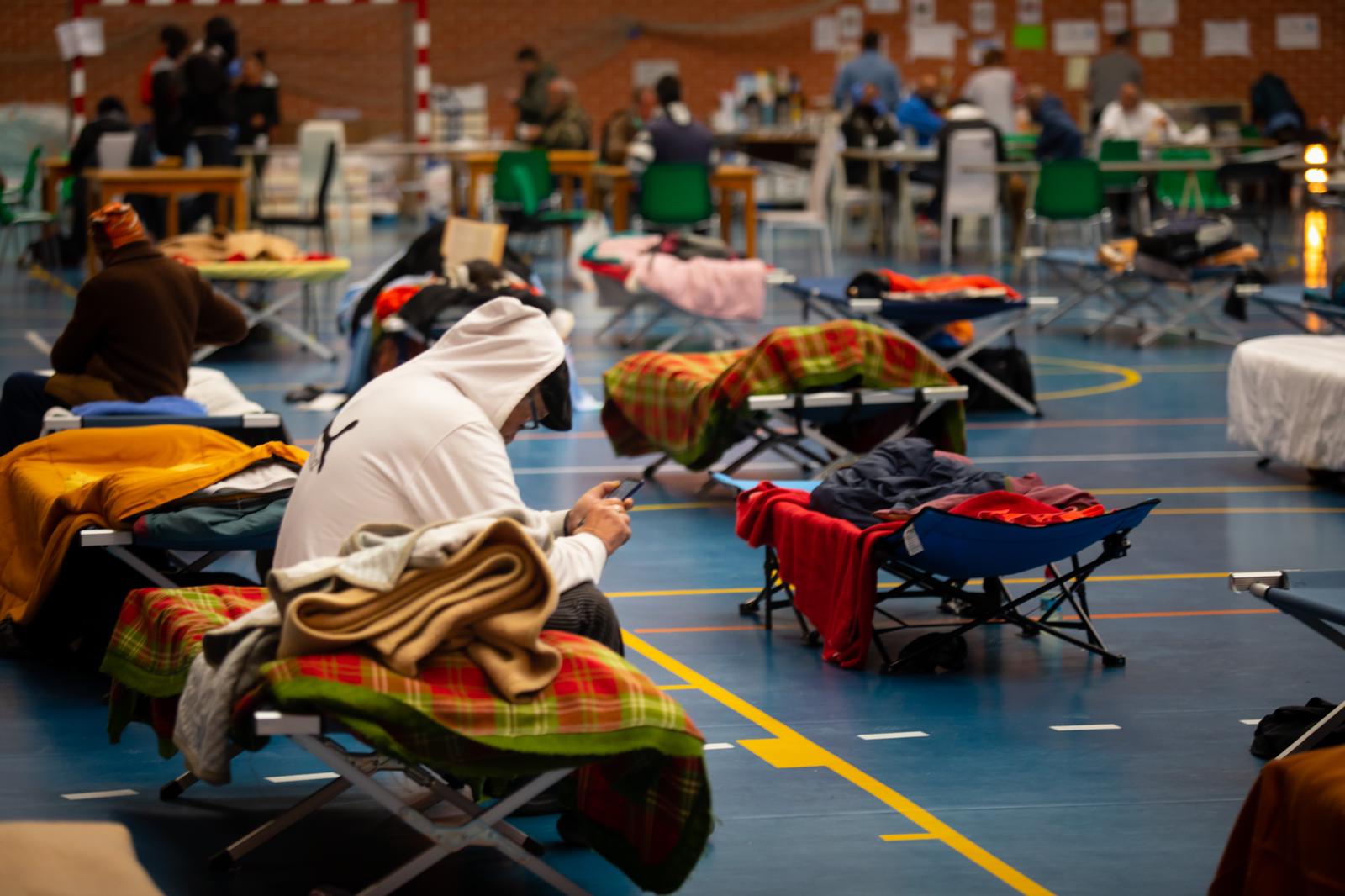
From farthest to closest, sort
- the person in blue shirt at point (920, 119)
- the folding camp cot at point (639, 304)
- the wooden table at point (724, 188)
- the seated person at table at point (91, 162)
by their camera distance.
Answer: the person in blue shirt at point (920, 119) < the seated person at table at point (91, 162) < the wooden table at point (724, 188) < the folding camp cot at point (639, 304)

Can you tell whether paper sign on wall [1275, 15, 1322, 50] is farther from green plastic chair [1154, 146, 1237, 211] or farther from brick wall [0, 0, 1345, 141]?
green plastic chair [1154, 146, 1237, 211]

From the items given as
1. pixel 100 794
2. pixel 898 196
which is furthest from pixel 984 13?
pixel 100 794

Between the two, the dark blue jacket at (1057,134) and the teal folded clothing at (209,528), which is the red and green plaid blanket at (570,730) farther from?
the dark blue jacket at (1057,134)

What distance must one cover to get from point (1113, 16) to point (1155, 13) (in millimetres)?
561

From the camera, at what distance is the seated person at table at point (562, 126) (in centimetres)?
1686

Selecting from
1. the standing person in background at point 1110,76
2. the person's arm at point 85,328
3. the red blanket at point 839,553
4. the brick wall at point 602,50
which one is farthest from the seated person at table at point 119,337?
the brick wall at point 602,50

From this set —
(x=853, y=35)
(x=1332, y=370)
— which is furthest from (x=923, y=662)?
(x=853, y=35)

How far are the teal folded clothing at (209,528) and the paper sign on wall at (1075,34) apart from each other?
2041 centimetres

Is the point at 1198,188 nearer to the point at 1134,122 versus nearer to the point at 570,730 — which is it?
the point at 1134,122

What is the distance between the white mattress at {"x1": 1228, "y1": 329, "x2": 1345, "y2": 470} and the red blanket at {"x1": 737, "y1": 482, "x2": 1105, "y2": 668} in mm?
2498

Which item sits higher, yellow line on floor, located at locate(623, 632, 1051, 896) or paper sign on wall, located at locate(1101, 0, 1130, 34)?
paper sign on wall, located at locate(1101, 0, 1130, 34)

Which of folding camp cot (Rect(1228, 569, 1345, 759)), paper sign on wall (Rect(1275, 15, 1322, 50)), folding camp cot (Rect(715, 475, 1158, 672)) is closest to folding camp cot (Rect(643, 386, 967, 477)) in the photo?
folding camp cot (Rect(715, 475, 1158, 672))

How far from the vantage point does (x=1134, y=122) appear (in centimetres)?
1747

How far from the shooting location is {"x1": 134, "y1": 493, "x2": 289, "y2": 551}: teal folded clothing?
15.4ft
